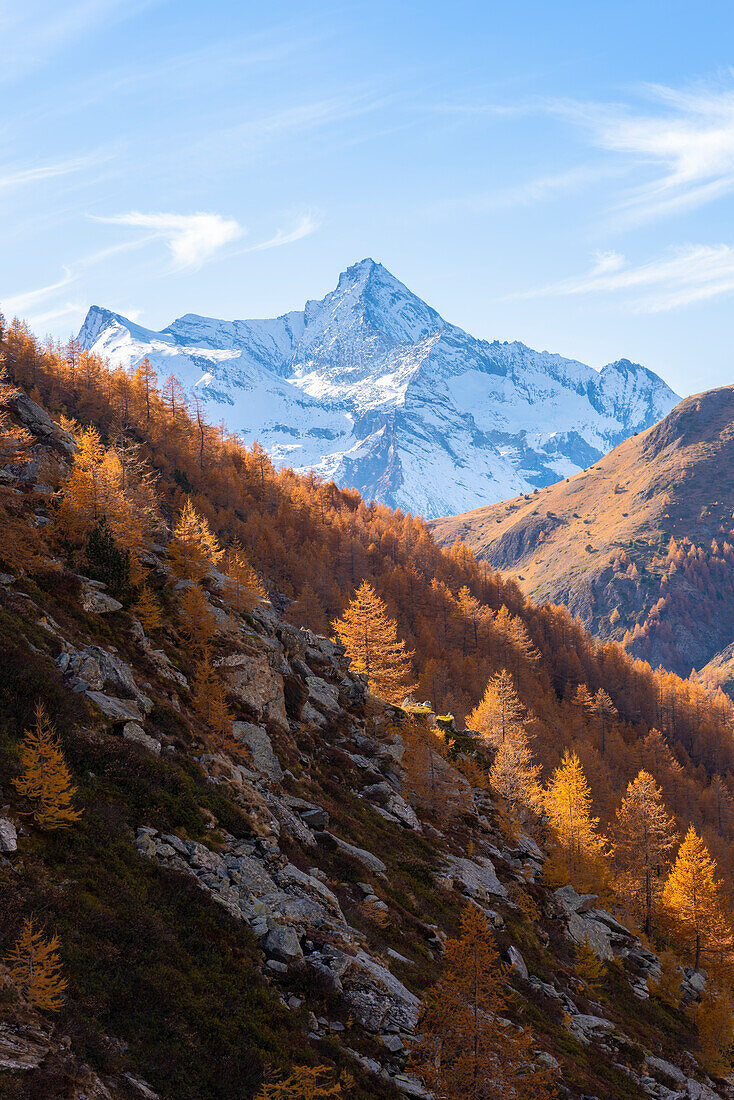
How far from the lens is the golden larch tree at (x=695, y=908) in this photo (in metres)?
46.9

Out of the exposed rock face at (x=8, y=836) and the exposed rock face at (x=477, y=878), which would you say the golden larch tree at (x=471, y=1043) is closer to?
the exposed rock face at (x=8, y=836)

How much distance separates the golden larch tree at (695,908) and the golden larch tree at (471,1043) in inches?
1470

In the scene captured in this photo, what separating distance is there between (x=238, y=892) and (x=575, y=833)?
35.5 metres

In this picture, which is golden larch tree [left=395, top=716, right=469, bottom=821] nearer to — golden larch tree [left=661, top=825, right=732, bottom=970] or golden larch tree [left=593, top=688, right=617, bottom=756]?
golden larch tree [left=661, top=825, right=732, bottom=970]

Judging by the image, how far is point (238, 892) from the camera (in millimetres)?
18625

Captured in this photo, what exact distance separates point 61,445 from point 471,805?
36.5 metres

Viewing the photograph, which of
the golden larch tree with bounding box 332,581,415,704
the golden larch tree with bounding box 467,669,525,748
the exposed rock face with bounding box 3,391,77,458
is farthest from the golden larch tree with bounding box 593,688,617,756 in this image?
the exposed rock face with bounding box 3,391,77,458

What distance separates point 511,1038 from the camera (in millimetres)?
17062

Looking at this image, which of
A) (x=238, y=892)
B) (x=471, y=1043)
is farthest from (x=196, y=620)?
(x=471, y=1043)

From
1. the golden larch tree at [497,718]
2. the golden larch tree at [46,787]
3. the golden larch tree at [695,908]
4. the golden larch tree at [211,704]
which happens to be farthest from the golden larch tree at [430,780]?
the golden larch tree at [46,787]

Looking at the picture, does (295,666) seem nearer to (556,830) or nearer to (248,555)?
(556,830)

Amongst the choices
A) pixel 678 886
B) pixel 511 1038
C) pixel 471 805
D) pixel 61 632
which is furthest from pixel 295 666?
pixel 678 886

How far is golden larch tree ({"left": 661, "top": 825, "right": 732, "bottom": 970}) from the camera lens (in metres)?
46.9

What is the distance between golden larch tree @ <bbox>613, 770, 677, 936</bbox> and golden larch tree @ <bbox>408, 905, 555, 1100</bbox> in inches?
1544
